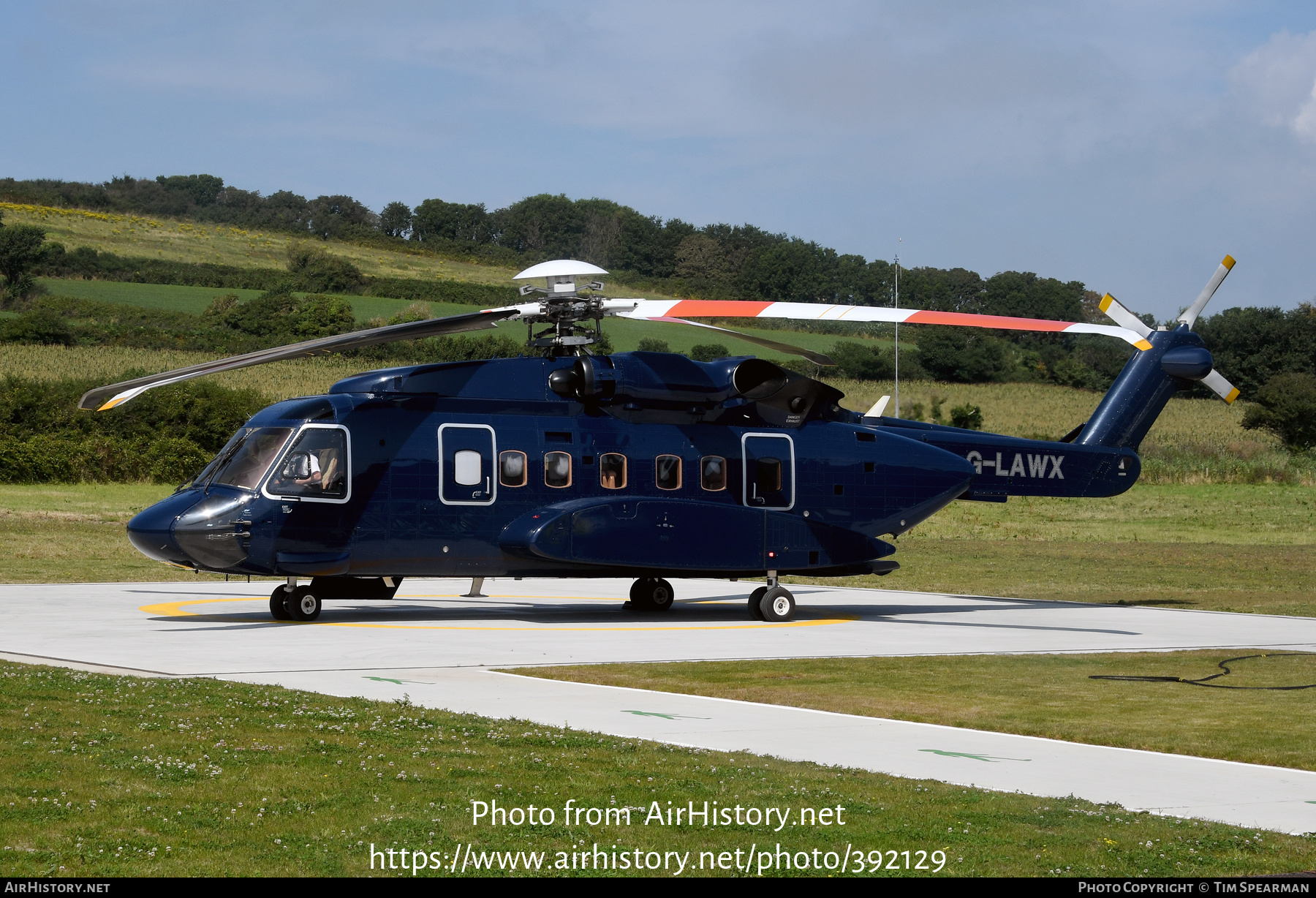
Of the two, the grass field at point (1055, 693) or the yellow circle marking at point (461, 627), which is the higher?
the grass field at point (1055, 693)

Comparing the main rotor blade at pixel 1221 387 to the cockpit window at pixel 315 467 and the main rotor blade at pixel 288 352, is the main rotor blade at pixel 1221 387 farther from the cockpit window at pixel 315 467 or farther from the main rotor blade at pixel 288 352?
the cockpit window at pixel 315 467

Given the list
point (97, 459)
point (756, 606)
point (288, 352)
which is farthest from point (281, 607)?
point (97, 459)

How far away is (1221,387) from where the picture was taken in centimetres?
2270

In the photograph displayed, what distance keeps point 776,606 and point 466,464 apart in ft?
17.7

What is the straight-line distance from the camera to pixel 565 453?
19641 millimetres

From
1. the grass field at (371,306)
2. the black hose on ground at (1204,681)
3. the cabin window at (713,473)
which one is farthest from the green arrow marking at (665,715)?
the grass field at (371,306)

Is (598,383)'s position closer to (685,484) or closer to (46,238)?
(685,484)

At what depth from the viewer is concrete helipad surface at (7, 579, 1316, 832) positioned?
891 cm

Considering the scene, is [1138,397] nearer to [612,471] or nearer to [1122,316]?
[1122,316]

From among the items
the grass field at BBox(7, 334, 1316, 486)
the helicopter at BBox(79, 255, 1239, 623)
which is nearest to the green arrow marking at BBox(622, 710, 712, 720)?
the helicopter at BBox(79, 255, 1239, 623)

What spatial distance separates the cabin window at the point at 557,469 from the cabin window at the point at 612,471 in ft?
→ 1.66

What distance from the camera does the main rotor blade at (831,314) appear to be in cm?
1702

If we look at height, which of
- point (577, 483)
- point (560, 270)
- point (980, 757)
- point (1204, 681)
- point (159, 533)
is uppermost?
point (560, 270)
